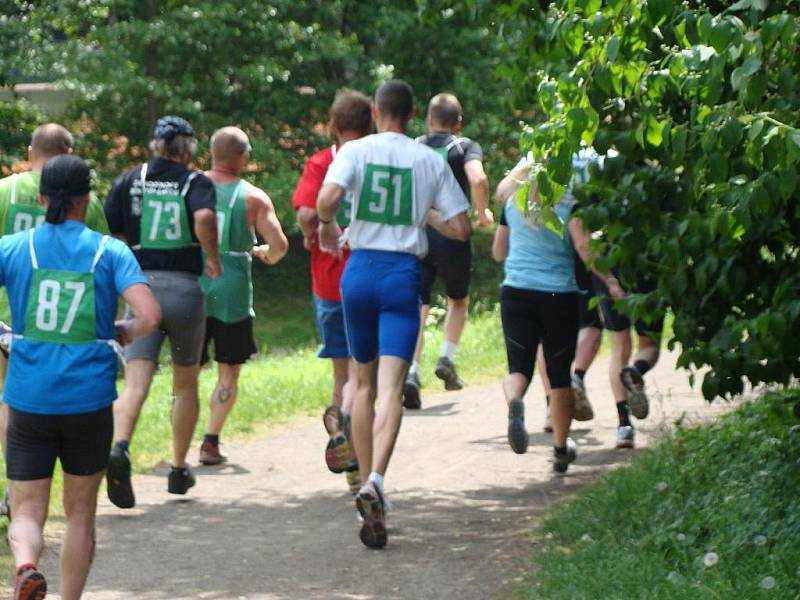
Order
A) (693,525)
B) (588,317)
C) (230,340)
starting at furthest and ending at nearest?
(588,317)
(230,340)
(693,525)

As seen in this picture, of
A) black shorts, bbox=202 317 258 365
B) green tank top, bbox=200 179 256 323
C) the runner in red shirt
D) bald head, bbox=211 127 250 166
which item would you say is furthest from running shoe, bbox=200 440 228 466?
bald head, bbox=211 127 250 166

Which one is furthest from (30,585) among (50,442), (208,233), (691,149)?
(208,233)

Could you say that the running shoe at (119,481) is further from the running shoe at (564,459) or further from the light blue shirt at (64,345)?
the running shoe at (564,459)

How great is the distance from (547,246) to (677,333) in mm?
2595

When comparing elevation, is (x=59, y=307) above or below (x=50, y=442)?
above

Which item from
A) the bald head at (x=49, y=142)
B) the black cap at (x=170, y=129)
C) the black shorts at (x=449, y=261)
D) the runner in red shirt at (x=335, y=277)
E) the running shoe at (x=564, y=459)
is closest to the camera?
the bald head at (x=49, y=142)

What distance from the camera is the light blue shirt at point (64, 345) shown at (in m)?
5.60

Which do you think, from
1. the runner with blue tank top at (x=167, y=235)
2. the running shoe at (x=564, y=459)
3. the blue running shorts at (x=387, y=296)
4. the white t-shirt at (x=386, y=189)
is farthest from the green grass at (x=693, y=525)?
the runner with blue tank top at (x=167, y=235)

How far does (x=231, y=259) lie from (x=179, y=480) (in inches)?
60.2

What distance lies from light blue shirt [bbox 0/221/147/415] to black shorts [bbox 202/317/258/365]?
3945mm

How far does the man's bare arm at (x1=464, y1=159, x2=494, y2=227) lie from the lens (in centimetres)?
1047

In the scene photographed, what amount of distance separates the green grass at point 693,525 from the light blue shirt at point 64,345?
195 centimetres

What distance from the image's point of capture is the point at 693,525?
6.68 metres

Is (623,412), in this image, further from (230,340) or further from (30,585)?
(30,585)
